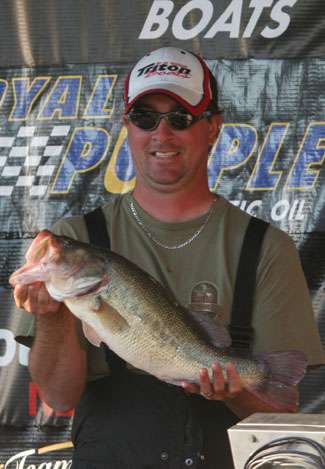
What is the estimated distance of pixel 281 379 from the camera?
8.75 feet

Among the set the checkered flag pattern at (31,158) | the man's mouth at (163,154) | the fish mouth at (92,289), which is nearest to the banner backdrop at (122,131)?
the checkered flag pattern at (31,158)

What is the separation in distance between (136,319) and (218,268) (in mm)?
364

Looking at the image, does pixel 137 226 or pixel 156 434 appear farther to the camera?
pixel 137 226

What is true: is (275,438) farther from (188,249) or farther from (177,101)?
(177,101)

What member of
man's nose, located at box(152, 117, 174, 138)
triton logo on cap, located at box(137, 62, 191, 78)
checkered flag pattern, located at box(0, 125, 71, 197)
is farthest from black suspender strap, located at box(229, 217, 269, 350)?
checkered flag pattern, located at box(0, 125, 71, 197)

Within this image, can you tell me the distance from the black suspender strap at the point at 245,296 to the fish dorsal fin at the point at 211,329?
0.29 feet

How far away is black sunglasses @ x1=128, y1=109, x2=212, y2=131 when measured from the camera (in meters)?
2.90

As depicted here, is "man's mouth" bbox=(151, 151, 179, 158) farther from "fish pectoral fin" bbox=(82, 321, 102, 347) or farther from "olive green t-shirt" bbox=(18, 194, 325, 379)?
"fish pectoral fin" bbox=(82, 321, 102, 347)

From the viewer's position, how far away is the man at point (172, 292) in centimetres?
266

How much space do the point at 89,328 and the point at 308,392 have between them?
1.74 m

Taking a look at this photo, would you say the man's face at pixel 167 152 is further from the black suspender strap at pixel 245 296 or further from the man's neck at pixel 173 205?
the black suspender strap at pixel 245 296

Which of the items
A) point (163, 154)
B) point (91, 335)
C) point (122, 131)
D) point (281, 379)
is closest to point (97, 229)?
point (163, 154)

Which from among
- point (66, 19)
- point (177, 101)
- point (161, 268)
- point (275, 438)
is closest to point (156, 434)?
point (161, 268)

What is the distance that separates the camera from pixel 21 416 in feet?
13.6
